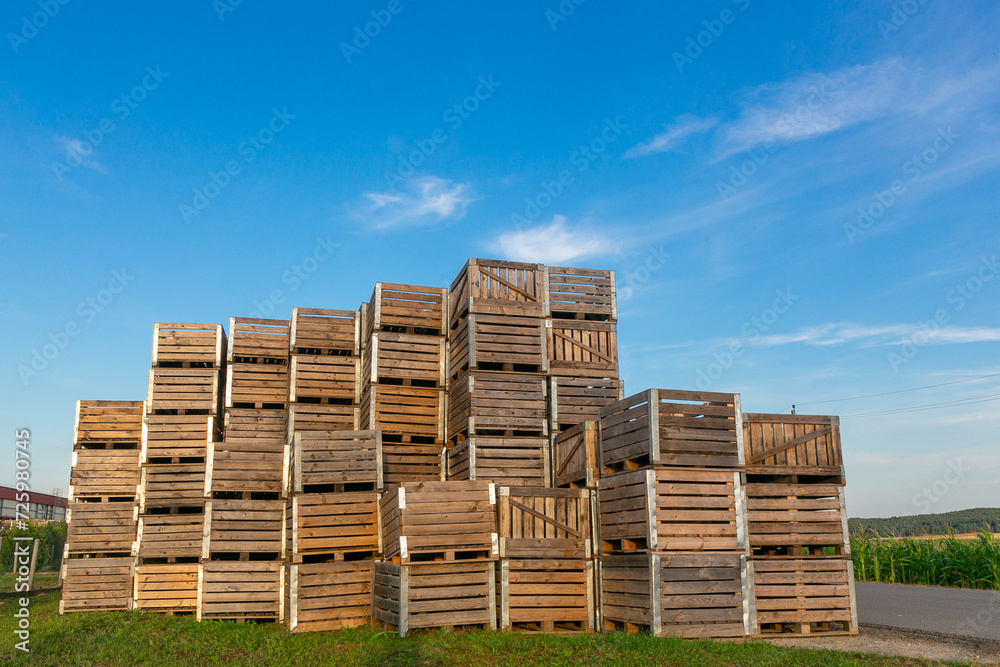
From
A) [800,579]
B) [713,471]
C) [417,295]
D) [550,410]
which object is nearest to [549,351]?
[550,410]

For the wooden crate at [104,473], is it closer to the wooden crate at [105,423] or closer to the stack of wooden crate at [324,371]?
the wooden crate at [105,423]

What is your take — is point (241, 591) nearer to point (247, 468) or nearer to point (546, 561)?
point (247, 468)

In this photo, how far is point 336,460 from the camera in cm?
1342

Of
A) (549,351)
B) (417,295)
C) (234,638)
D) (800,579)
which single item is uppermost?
(417,295)

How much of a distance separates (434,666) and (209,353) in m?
10.1

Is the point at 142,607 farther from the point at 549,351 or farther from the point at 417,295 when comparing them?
the point at 549,351

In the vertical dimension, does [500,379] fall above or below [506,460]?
above

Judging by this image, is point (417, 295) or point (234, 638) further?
point (417, 295)

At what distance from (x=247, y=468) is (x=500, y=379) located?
198 inches

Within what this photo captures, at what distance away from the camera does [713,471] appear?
11.7 metres

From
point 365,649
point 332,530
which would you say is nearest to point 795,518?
point 365,649

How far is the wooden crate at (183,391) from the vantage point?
17.0 meters

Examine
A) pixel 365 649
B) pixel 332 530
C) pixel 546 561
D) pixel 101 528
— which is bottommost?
pixel 365 649

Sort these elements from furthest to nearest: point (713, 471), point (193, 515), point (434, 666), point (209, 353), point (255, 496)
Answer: point (209, 353) < point (193, 515) < point (255, 496) < point (713, 471) < point (434, 666)
